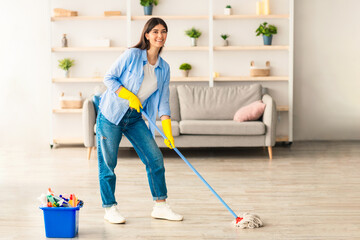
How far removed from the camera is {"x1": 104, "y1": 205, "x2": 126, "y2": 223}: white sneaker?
3178 millimetres

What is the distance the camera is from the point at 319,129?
6957 millimetres

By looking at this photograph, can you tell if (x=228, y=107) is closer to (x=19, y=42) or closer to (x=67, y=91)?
(x=67, y=91)

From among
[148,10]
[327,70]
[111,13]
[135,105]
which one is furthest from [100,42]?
[135,105]

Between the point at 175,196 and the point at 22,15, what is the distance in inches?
153

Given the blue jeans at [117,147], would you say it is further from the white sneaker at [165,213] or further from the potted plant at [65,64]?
the potted plant at [65,64]

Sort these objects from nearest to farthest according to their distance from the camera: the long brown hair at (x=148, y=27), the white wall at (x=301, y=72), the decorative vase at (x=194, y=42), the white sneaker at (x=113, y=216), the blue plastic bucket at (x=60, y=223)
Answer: the blue plastic bucket at (x=60, y=223) → the long brown hair at (x=148, y=27) → the white sneaker at (x=113, y=216) → the decorative vase at (x=194, y=42) → the white wall at (x=301, y=72)

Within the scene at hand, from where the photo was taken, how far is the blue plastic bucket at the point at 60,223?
114 inches

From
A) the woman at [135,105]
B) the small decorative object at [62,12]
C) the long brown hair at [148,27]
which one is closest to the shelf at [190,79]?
the small decorative object at [62,12]

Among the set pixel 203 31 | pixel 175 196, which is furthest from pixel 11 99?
pixel 175 196

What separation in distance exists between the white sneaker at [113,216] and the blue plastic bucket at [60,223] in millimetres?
311

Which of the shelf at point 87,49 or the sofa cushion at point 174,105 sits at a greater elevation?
the shelf at point 87,49

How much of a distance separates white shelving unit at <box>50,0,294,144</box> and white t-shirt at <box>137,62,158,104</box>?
10.8 feet

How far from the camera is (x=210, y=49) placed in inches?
251

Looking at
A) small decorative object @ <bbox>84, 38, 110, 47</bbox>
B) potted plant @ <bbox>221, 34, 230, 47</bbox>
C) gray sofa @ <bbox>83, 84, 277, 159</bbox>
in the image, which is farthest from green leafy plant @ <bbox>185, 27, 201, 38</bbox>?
gray sofa @ <bbox>83, 84, 277, 159</bbox>
